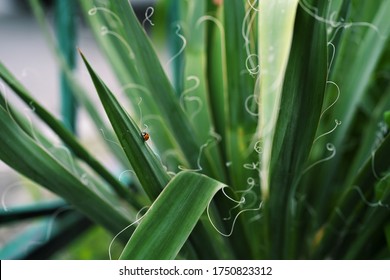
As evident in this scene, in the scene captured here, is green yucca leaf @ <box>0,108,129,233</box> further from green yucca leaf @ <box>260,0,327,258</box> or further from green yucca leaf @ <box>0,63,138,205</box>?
green yucca leaf @ <box>260,0,327,258</box>

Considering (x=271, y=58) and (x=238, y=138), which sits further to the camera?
(x=238, y=138)

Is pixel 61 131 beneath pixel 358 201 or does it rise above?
above

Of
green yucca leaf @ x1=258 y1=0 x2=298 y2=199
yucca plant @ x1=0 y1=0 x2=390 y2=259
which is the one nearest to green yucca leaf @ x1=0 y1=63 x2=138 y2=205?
yucca plant @ x1=0 y1=0 x2=390 y2=259

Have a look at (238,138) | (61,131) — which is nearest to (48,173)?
(61,131)

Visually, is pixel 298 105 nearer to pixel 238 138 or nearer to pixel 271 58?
pixel 271 58

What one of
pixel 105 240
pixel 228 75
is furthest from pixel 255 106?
pixel 105 240

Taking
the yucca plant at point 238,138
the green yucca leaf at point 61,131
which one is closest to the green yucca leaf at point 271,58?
the yucca plant at point 238,138

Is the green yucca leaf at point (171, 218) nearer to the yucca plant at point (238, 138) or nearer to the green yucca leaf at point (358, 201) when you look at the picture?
the yucca plant at point (238, 138)
